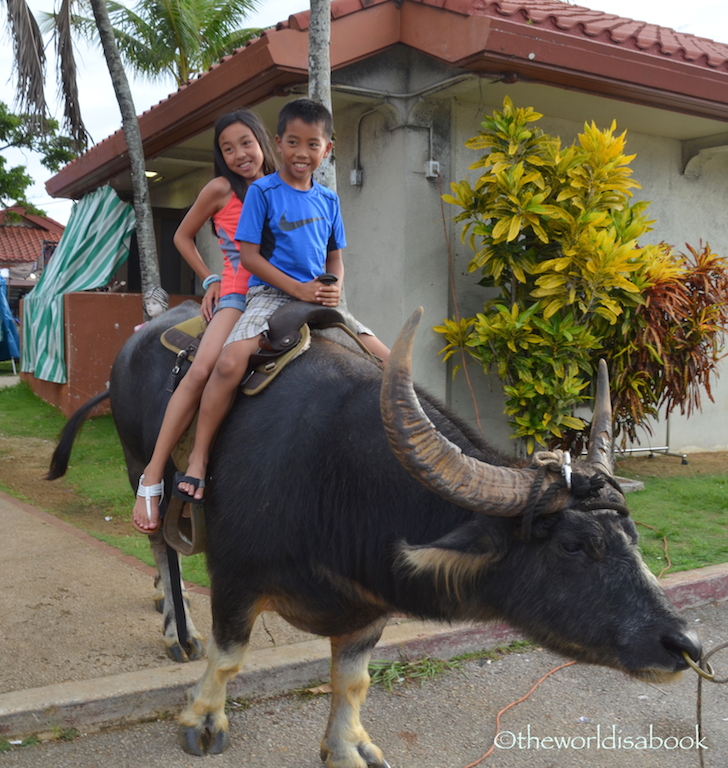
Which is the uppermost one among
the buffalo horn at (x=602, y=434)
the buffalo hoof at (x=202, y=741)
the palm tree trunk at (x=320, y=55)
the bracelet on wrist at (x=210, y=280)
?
the palm tree trunk at (x=320, y=55)

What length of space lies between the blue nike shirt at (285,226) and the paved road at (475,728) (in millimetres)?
1881

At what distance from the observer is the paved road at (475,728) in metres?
2.92

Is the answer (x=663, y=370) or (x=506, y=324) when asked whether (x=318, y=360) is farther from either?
(x=663, y=370)

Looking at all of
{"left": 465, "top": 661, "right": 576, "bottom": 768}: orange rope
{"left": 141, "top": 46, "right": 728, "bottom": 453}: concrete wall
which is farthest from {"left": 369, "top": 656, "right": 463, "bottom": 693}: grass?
{"left": 141, "top": 46, "right": 728, "bottom": 453}: concrete wall

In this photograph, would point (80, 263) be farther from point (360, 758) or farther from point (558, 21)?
point (360, 758)

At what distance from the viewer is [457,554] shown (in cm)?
229

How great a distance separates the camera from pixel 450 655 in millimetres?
3859

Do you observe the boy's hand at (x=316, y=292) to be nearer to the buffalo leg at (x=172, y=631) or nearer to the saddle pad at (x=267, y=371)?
the saddle pad at (x=267, y=371)

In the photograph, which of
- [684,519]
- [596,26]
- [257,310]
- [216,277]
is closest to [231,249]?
[216,277]

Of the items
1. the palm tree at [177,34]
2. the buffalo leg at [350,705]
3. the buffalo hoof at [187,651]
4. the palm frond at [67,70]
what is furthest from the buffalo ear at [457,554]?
the palm tree at [177,34]

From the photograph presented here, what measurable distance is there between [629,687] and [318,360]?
7.16ft

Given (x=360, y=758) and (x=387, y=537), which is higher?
(x=387, y=537)

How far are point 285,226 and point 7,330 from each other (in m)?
14.6

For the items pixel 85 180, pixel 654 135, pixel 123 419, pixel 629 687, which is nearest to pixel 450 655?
pixel 629 687
